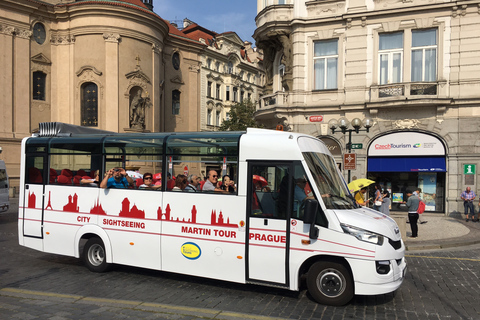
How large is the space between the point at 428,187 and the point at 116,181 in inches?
690

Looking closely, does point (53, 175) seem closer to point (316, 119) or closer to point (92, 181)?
point (92, 181)

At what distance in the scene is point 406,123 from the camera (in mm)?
20750

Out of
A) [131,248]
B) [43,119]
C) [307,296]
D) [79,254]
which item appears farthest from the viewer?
[43,119]

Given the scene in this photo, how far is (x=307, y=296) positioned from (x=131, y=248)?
3490 mm

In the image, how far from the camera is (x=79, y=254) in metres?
8.80

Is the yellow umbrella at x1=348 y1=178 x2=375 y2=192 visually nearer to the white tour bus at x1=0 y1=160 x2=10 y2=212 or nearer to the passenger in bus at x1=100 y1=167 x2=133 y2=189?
the passenger in bus at x1=100 y1=167 x2=133 y2=189

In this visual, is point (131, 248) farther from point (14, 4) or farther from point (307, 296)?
point (14, 4)

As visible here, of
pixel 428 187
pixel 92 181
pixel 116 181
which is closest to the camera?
pixel 116 181

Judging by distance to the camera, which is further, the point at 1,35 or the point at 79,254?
the point at 1,35

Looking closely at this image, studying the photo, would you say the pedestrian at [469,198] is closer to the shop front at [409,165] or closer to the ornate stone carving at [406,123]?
the shop front at [409,165]

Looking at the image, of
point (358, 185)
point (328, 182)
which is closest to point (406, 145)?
point (358, 185)

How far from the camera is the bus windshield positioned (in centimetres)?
673

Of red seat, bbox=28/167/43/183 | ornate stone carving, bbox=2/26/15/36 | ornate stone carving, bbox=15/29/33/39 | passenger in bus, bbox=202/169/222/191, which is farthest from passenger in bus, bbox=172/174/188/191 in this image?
ornate stone carving, bbox=15/29/33/39

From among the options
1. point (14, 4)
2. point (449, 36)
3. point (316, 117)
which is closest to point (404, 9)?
point (449, 36)
